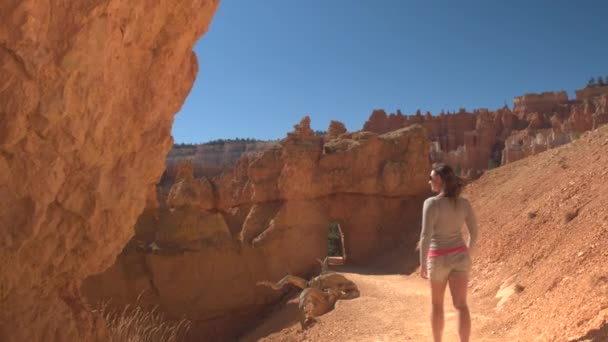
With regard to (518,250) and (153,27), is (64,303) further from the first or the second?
(518,250)

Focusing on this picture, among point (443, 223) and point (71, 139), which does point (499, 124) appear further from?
point (71, 139)

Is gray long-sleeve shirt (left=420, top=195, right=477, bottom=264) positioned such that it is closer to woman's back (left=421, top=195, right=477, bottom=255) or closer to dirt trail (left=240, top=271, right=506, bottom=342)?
woman's back (left=421, top=195, right=477, bottom=255)

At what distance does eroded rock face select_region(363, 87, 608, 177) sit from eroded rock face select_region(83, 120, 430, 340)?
19.5 metres

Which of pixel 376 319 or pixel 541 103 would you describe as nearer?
pixel 376 319

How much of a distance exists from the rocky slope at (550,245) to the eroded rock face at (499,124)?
22561 mm

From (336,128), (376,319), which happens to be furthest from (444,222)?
(336,128)

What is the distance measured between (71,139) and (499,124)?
190 ft

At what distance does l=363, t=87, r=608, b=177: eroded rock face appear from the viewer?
44.4m

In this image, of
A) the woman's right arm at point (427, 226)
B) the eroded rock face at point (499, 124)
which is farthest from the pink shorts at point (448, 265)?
the eroded rock face at point (499, 124)

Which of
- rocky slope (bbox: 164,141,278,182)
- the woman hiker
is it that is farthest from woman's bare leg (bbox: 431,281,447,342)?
rocky slope (bbox: 164,141,278,182)

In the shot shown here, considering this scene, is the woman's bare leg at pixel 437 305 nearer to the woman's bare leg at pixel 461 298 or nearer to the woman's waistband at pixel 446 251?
the woman's bare leg at pixel 461 298

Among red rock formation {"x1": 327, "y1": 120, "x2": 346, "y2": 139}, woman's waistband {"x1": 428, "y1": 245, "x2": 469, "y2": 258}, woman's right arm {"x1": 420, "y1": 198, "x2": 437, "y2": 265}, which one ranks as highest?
red rock formation {"x1": 327, "y1": 120, "x2": 346, "y2": 139}

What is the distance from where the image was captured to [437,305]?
4.94 meters

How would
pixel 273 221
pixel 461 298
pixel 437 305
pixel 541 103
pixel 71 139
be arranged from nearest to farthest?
pixel 71 139, pixel 461 298, pixel 437 305, pixel 273 221, pixel 541 103
